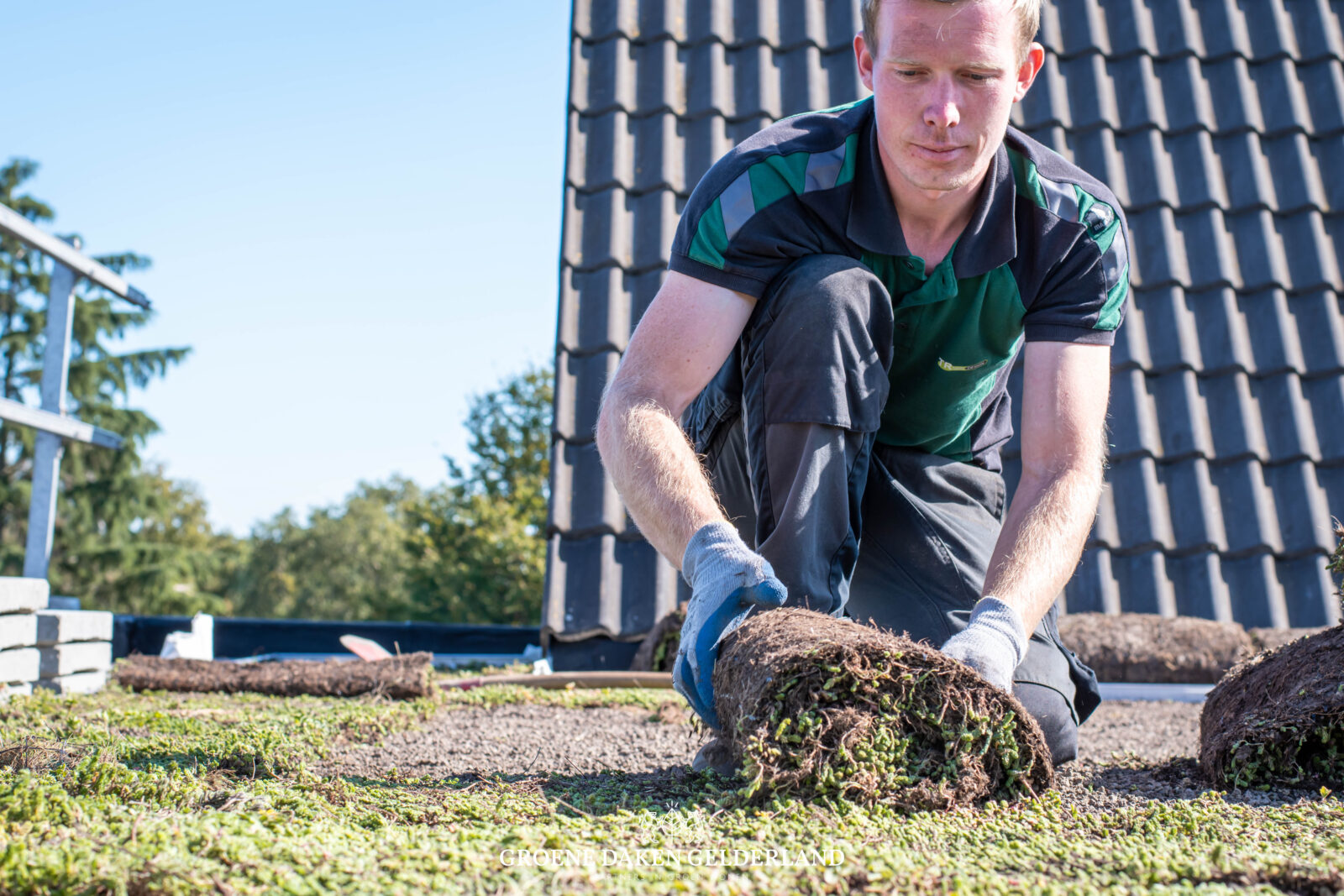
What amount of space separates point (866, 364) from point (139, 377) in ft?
53.9

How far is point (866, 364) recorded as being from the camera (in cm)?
163

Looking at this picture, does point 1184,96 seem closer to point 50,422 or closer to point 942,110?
point 942,110

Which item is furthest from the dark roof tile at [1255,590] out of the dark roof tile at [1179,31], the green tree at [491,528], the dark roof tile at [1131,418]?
the green tree at [491,528]

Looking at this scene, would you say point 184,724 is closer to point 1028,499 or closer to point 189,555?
point 1028,499

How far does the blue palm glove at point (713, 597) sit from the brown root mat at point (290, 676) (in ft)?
4.04

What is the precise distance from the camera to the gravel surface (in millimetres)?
1486

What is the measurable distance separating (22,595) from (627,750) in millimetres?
1632

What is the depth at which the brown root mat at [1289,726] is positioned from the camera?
1.34 meters

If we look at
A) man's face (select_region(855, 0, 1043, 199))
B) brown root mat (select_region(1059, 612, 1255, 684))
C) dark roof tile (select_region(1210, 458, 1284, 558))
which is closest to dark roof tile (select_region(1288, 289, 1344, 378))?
dark roof tile (select_region(1210, 458, 1284, 558))

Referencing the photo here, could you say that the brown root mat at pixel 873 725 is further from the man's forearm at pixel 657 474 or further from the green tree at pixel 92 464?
the green tree at pixel 92 464

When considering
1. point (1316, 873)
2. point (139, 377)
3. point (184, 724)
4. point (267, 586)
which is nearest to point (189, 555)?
point (139, 377)

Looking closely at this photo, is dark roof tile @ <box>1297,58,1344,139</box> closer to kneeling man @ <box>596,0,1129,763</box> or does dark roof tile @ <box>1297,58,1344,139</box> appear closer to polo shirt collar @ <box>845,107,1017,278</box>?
kneeling man @ <box>596,0,1129,763</box>

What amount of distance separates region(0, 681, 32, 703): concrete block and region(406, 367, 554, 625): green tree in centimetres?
1232

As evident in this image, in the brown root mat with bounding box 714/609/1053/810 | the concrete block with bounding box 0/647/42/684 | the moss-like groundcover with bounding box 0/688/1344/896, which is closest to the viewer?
the moss-like groundcover with bounding box 0/688/1344/896
